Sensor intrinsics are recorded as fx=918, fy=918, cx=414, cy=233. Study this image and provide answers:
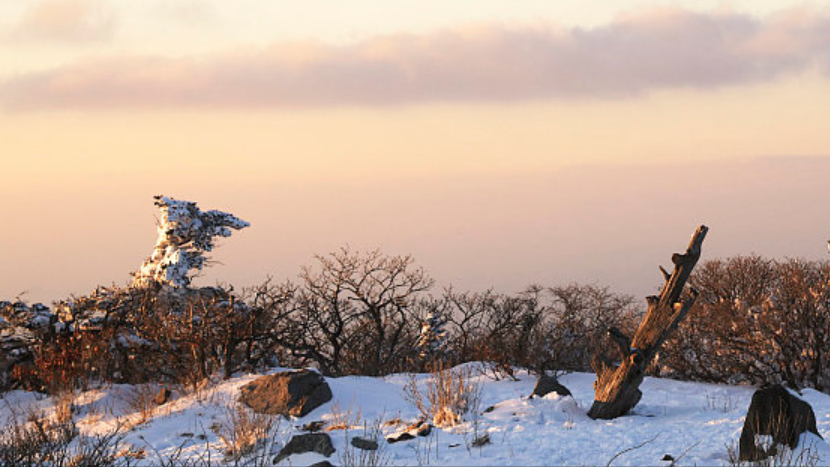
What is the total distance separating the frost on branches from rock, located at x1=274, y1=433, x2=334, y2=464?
9159 millimetres

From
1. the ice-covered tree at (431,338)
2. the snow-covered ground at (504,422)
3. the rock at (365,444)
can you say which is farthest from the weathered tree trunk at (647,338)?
the ice-covered tree at (431,338)

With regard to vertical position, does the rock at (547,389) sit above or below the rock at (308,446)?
above

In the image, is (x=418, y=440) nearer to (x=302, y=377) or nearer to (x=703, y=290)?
(x=302, y=377)

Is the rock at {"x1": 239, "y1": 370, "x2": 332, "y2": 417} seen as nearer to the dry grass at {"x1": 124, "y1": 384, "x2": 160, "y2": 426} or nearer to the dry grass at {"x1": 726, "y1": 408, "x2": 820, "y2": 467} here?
the dry grass at {"x1": 124, "y1": 384, "x2": 160, "y2": 426}

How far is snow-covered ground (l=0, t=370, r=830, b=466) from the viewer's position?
9.50 meters

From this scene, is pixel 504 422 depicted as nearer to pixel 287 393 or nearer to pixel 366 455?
pixel 366 455

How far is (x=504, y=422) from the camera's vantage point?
1142 centimetres

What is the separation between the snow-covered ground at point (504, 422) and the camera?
9500 millimetres

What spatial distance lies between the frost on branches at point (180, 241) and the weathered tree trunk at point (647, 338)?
9368mm

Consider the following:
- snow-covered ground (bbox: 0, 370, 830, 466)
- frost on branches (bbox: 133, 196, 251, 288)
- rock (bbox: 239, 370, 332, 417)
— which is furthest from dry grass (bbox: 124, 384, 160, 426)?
frost on branches (bbox: 133, 196, 251, 288)

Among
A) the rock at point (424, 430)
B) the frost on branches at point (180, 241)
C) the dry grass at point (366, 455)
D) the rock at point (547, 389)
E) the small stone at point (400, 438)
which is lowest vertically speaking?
the dry grass at point (366, 455)

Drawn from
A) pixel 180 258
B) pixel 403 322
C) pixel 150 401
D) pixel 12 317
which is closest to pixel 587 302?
pixel 403 322

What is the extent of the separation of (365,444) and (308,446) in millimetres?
626

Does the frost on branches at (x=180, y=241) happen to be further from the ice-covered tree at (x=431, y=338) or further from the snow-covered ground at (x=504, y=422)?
the ice-covered tree at (x=431, y=338)
